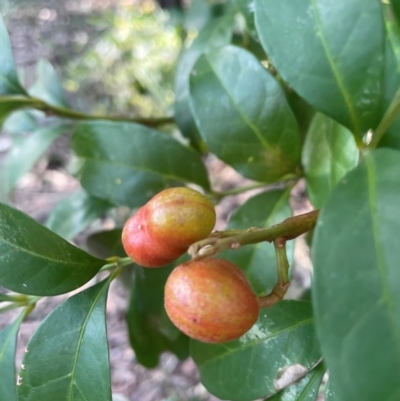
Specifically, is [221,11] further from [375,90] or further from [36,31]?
[36,31]

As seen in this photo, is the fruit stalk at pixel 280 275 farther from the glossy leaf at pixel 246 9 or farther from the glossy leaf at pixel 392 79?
the glossy leaf at pixel 246 9

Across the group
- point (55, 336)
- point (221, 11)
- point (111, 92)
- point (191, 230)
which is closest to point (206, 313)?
point (191, 230)

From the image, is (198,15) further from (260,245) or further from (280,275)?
(280,275)

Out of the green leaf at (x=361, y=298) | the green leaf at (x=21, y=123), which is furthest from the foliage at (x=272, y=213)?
the green leaf at (x=21, y=123)

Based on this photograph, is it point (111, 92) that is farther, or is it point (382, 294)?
point (111, 92)

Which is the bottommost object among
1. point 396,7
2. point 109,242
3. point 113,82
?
point 113,82

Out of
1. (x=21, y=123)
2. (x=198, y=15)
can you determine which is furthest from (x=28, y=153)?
(x=198, y=15)
